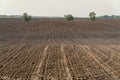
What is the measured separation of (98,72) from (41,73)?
8.96ft

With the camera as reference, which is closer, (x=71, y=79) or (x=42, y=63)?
(x=71, y=79)

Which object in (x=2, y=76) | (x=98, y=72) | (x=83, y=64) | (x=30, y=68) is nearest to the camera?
(x=2, y=76)

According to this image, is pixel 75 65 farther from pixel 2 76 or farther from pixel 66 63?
pixel 2 76

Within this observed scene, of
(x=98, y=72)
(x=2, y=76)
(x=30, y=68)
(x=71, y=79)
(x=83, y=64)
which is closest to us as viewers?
→ (x=71, y=79)

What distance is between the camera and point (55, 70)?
1361 cm

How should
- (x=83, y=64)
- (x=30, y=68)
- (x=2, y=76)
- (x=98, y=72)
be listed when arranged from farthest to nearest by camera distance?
1. (x=83, y=64)
2. (x=30, y=68)
3. (x=98, y=72)
4. (x=2, y=76)

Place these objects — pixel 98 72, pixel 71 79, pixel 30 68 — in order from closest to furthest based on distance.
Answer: pixel 71 79
pixel 98 72
pixel 30 68

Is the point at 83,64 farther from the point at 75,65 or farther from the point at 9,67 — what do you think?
the point at 9,67

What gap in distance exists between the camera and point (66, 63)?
51.6 feet

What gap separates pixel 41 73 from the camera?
12.9 meters

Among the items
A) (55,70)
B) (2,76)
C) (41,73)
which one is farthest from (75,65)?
(2,76)

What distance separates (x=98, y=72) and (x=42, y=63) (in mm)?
3925

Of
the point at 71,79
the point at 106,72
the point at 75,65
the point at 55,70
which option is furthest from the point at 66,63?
the point at 71,79

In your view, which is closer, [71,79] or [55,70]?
[71,79]
